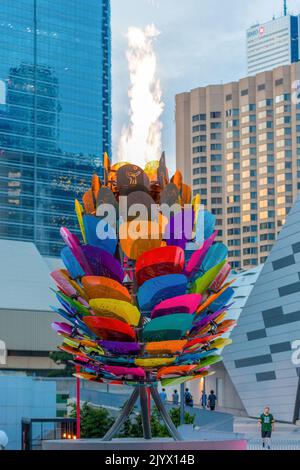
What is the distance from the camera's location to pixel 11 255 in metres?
97.4

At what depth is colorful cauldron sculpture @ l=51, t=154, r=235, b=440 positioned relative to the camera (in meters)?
28.3

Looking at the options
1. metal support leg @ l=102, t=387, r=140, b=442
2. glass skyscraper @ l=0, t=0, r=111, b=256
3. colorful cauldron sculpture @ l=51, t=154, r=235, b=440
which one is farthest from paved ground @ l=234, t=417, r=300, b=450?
glass skyscraper @ l=0, t=0, r=111, b=256

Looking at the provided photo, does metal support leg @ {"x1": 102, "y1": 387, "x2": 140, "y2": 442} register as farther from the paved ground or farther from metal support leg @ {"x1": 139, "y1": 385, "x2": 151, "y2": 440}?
the paved ground

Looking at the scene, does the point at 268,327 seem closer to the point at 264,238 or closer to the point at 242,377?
the point at 242,377

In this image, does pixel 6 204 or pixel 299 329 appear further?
pixel 6 204

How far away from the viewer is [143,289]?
2848 centimetres

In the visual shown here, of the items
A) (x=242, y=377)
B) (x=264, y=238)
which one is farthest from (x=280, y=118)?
(x=242, y=377)

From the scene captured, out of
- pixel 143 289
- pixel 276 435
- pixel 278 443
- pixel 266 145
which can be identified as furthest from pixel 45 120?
pixel 143 289

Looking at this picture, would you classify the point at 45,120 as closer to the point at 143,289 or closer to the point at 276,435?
the point at 276,435

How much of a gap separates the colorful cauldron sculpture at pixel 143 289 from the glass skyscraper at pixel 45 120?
151 metres

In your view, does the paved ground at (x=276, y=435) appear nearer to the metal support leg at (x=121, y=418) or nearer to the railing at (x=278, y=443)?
the railing at (x=278, y=443)

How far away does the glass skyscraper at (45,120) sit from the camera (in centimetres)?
18250

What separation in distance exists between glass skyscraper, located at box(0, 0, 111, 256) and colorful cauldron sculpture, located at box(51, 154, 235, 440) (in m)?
151

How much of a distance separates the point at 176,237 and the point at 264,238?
16792cm
